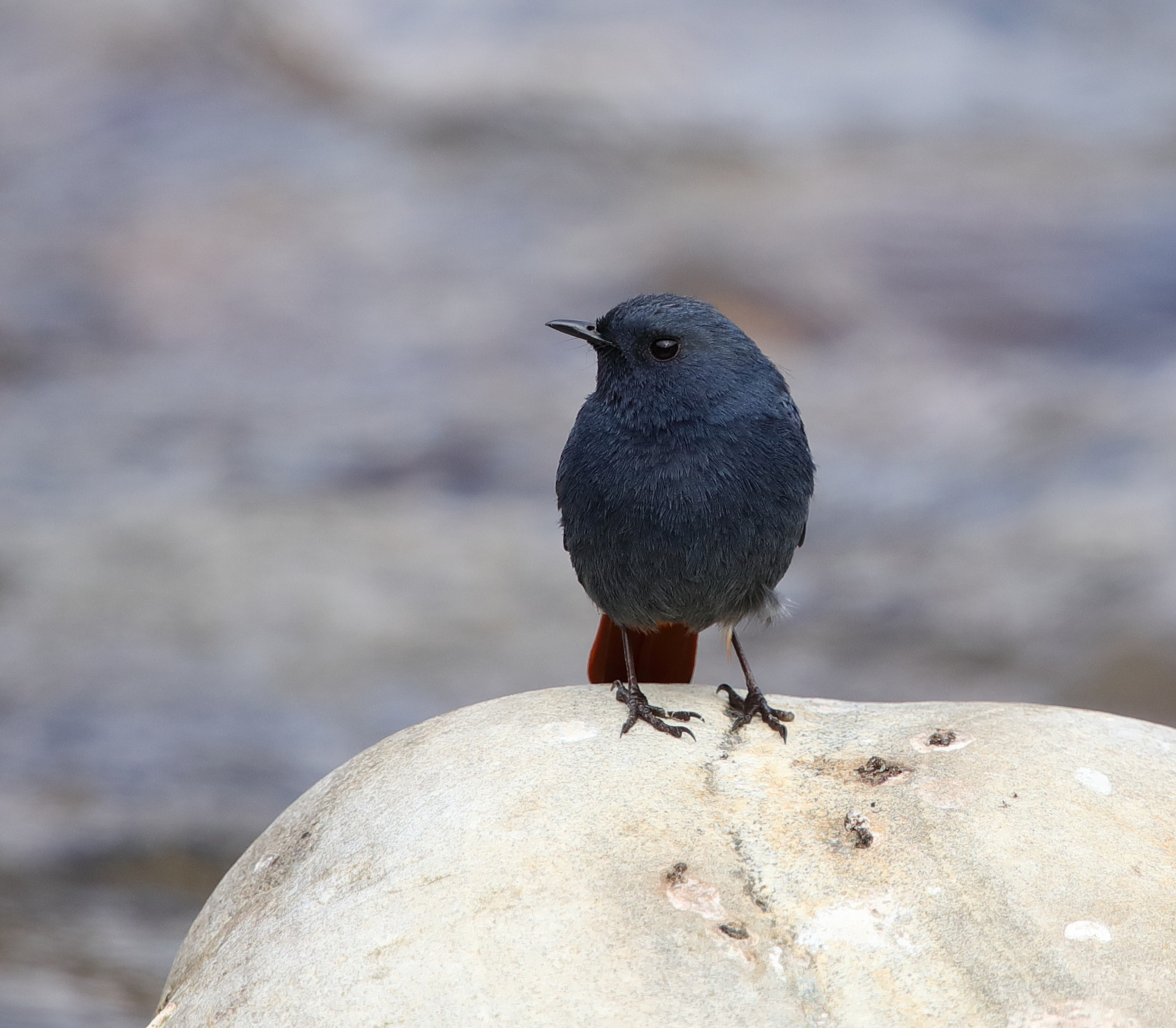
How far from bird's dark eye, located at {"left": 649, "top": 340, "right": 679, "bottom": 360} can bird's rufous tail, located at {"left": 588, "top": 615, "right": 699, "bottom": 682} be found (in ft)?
2.79

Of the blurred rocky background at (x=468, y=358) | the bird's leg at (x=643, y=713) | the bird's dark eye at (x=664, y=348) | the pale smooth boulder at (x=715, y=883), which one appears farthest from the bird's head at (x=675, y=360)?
the blurred rocky background at (x=468, y=358)

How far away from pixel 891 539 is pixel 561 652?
228cm

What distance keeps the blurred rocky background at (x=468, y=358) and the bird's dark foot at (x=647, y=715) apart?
9.20 feet

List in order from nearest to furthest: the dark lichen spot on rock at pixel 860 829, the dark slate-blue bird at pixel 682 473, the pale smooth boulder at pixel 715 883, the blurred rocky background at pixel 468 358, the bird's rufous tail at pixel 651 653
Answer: the pale smooth boulder at pixel 715 883, the dark lichen spot on rock at pixel 860 829, the dark slate-blue bird at pixel 682 473, the bird's rufous tail at pixel 651 653, the blurred rocky background at pixel 468 358

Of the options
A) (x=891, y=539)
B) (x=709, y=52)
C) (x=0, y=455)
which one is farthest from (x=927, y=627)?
(x=709, y=52)

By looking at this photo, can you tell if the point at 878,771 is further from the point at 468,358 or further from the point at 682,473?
the point at 468,358

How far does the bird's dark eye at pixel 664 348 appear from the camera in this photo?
12.8ft

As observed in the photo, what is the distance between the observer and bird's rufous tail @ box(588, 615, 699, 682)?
4270mm

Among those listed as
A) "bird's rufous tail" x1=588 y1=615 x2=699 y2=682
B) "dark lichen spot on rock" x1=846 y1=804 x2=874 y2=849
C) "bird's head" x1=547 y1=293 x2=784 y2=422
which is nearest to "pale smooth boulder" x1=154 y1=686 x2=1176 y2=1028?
"dark lichen spot on rock" x1=846 y1=804 x2=874 y2=849

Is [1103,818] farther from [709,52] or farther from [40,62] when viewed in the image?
[40,62]

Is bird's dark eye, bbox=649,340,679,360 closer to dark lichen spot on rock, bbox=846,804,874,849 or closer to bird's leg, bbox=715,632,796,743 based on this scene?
bird's leg, bbox=715,632,796,743

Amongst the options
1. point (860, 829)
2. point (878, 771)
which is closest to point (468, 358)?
point (878, 771)

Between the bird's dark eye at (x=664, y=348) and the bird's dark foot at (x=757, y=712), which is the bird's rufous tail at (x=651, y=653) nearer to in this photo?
the bird's dark foot at (x=757, y=712)

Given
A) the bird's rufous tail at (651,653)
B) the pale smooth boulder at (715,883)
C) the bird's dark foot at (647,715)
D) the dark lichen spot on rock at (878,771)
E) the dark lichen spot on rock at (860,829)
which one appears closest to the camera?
the pale smooth boulder at (715,883)
